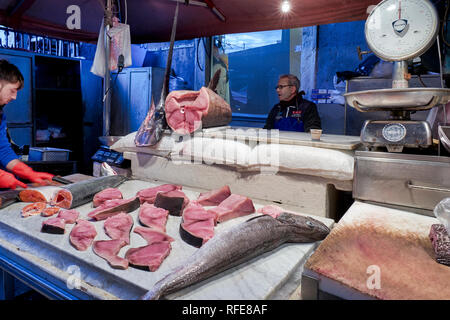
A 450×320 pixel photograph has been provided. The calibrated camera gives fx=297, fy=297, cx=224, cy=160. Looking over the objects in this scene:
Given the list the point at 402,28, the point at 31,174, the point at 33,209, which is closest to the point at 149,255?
the point at 33,209

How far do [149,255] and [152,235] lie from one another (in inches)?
9.5

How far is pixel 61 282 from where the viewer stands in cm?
135

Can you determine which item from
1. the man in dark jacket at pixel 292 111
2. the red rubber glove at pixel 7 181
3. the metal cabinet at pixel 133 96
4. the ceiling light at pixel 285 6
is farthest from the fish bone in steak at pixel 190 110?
the metal cabinet at pixel 133 96

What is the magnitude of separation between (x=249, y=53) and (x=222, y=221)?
142 feet

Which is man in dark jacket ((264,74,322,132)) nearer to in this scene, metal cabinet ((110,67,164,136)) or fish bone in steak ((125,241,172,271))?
metal cabinet ((110,67,164,136))

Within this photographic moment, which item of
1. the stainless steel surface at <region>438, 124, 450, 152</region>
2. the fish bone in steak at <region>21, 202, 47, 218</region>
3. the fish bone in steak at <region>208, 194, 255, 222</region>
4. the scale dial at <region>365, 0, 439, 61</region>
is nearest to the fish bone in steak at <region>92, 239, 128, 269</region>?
the fish bone in steak at <region>208, 194, 255, 222</region>

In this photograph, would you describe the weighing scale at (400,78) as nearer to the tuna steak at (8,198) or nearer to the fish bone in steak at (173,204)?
the fish bone in steak at (173,204)

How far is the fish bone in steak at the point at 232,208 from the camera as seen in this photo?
6.12 ft

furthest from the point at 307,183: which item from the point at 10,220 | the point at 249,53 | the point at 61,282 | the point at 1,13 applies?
the point at 249,53
